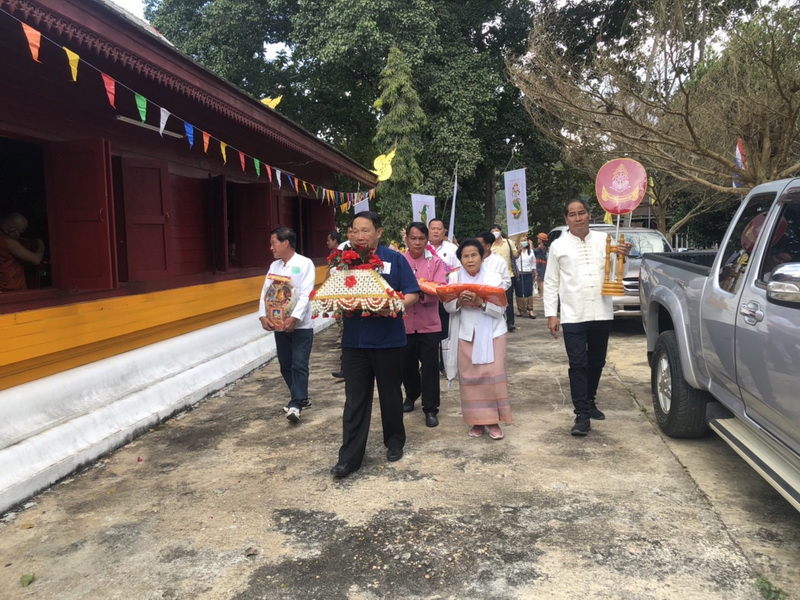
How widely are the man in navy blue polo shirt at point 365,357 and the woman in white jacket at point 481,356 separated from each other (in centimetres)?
71

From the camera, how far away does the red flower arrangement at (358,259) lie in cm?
396

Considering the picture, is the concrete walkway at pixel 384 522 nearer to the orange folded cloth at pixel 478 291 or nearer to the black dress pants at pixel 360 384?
the black dress pants at pixel 360 384

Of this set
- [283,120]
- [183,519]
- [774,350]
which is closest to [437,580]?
[183,519]

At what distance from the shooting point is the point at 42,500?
3803 mm

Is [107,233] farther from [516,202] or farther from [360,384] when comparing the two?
[516,202]

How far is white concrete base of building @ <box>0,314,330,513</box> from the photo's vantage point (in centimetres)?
396

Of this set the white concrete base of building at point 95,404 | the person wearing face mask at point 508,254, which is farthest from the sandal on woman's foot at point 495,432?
the person wearing face mask at point 508,254

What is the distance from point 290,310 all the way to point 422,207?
7.19 metres

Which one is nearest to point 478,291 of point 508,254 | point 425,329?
point 425,329

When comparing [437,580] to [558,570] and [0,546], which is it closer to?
[558,570]

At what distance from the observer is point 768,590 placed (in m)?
2.55

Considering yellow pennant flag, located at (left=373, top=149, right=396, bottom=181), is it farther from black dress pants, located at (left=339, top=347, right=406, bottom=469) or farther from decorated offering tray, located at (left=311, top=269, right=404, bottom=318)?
black dress pants, located at (left=339, top=347, right=406, bottom=469)

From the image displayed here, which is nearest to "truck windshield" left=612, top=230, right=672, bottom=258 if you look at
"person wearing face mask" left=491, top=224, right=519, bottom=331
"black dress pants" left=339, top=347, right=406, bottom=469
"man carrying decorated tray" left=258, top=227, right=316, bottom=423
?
"person wearing face mask" left=491, top=224, right=519, bottom=331

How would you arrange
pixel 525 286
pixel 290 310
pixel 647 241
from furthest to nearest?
pixel 525 286, pixel 647 241, pixel 290 310
